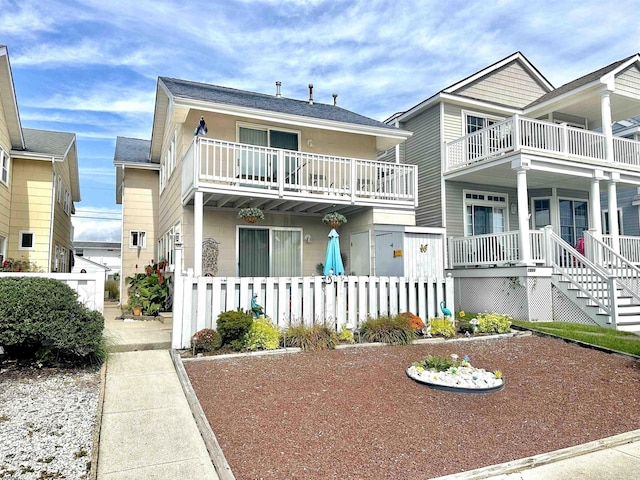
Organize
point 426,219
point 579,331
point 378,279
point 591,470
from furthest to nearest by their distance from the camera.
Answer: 1. point 426,219
2. point 579,331
3. point 378,279
4. point 591,470

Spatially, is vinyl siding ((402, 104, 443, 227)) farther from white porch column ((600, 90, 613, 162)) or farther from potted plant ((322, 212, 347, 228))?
white porch column ((600, 90, 613, 162))

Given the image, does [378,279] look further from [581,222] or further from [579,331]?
[581,222]

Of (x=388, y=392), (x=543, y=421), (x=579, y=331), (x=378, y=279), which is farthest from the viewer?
(x=579, y=331)

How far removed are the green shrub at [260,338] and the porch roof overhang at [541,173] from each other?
9.79m


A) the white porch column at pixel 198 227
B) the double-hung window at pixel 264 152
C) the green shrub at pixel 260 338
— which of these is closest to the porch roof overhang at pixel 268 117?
the double-hung window at pixel 264 152

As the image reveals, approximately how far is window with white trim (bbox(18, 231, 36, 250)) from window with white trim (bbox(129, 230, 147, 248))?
4141 mm

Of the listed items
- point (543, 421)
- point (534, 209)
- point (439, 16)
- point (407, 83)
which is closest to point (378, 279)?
point (543, 421)

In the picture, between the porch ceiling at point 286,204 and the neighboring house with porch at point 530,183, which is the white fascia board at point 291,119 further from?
the neighboring house with porch at point 530,183

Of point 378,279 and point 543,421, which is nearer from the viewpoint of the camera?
point 543,421

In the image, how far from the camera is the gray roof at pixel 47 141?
15.9m

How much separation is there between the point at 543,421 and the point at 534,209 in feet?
46.5

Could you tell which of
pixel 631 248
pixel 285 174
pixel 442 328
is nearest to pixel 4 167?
pixel 285 174

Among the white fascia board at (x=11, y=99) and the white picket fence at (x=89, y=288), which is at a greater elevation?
the white fascia board at (x=11, y=99)

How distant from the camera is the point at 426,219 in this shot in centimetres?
1691
